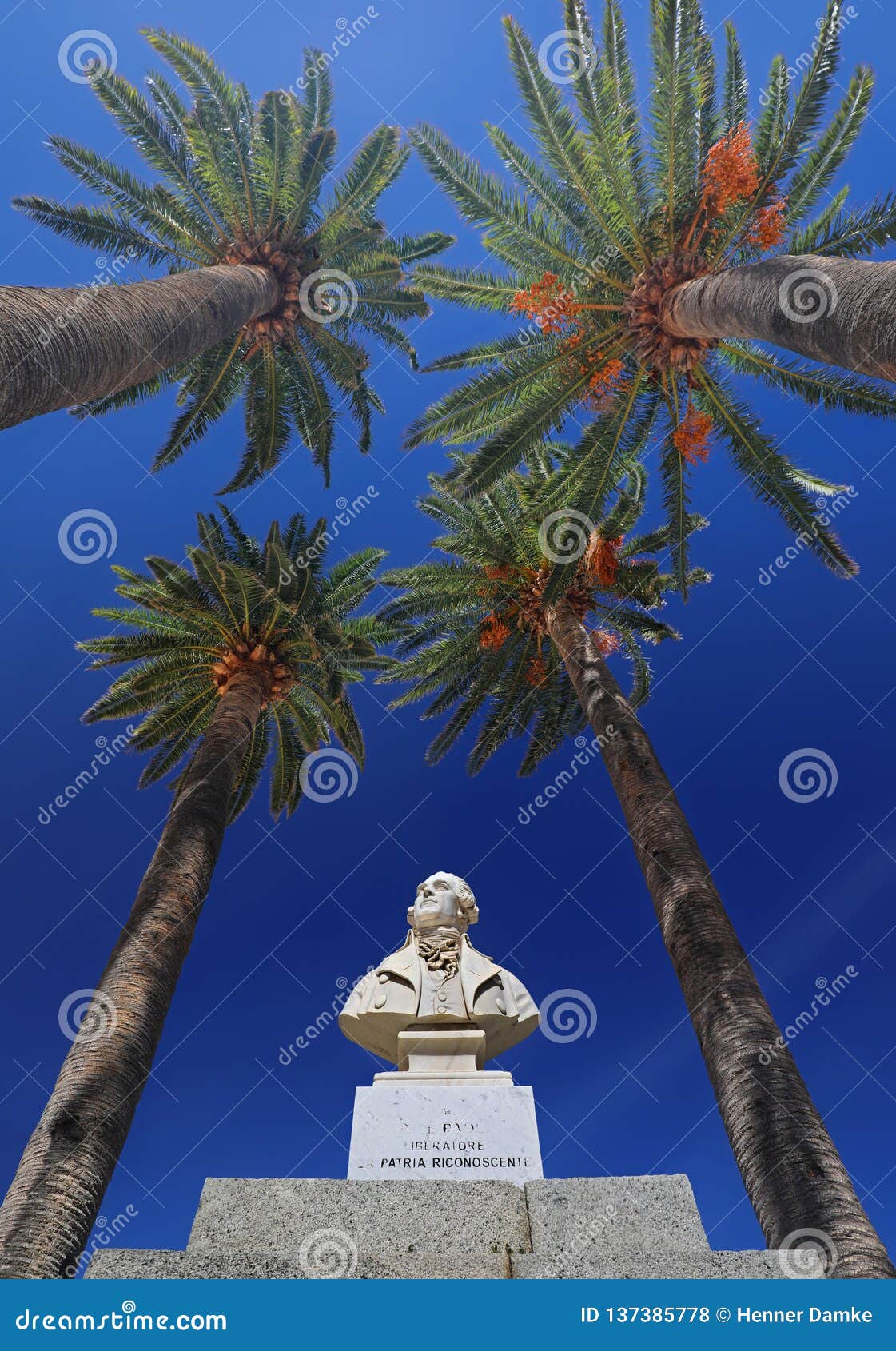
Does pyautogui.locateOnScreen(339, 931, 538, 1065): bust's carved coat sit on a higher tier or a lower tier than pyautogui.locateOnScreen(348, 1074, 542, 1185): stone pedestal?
higher

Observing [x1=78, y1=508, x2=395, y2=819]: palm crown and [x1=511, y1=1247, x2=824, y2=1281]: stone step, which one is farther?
[x1=78, y1=508, x2=395, y2=819]: palm crown

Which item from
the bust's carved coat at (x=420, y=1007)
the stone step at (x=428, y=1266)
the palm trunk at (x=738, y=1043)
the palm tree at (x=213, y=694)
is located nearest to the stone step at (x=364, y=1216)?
the stone step at (x=428, y=1266)

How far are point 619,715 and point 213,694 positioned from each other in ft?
24.6

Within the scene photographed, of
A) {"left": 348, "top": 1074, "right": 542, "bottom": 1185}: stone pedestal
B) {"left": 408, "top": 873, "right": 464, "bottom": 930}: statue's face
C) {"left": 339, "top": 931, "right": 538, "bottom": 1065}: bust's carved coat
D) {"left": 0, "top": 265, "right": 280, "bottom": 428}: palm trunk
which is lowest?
{"left": 348, "top": 1074, "right": 542, "bottom": 1185}: stone pedestal

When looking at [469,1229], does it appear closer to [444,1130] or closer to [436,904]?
[444,1130]

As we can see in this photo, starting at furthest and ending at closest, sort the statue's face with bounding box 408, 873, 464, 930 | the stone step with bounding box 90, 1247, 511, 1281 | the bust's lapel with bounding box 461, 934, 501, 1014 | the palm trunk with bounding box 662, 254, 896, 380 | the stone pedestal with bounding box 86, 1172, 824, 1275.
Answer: the statue's face with bounding box 408, 873, 464, 930 → the bust's lapel with bounding box 461, 934, 501, 1014 → the palm trunk with bounding box 662, 254, 896, 380 → the stone pedestal with bounding box 86, 1172, 824, 1275 → the stone step with bounding box 90, 1247, 511, 1281

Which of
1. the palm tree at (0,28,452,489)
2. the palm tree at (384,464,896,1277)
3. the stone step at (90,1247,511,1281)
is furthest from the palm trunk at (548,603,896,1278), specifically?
the palm tree at (0,28,452,489)

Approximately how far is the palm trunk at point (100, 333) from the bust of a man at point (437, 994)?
5.12 meters

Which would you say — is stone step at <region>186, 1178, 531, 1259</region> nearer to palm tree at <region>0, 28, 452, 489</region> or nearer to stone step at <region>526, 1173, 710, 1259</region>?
stone step at <region>526, 1173, 710, 1259</region>

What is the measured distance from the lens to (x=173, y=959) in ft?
34.0

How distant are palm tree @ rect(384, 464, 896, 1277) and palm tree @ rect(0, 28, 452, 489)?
126 inches

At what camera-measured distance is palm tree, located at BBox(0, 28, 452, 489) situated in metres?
12.6

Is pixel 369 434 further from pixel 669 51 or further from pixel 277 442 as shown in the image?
pixel 669 51

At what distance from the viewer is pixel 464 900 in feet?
26.3
